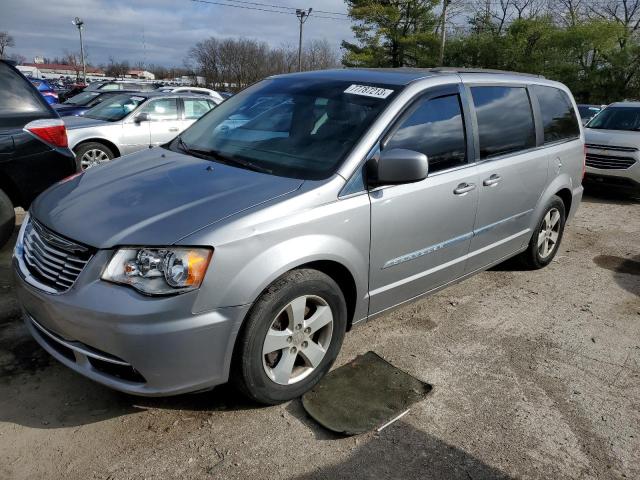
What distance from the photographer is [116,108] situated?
9.45 metres

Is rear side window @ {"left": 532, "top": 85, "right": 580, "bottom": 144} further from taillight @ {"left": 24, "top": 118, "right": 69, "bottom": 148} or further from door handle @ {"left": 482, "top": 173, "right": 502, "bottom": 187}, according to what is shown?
taillight @ {"left": 24, "top": 118, "right": 69, "bottom": 148}

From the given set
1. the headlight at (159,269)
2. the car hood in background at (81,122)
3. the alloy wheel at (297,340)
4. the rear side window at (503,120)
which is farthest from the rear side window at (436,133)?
the car hood in background at (81,122)

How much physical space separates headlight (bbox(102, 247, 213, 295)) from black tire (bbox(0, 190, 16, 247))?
8.87ft

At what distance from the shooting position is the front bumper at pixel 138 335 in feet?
7.25

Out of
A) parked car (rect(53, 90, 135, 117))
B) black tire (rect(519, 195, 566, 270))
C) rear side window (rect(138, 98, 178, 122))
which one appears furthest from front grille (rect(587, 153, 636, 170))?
parked car (rect(53, 90, 135, 117))

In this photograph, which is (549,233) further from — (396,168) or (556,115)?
(396,168)

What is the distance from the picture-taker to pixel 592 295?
457 centimetres

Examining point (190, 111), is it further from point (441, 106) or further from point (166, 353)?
point (166, 353)

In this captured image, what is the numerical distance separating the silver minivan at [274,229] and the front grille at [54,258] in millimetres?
10

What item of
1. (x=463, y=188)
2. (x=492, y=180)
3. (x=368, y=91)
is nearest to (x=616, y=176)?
(x=492, y=180)

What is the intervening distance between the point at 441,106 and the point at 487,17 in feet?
131

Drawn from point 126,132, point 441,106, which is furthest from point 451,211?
point 126,132

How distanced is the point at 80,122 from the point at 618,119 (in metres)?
9.68

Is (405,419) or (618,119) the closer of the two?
(405,419)
